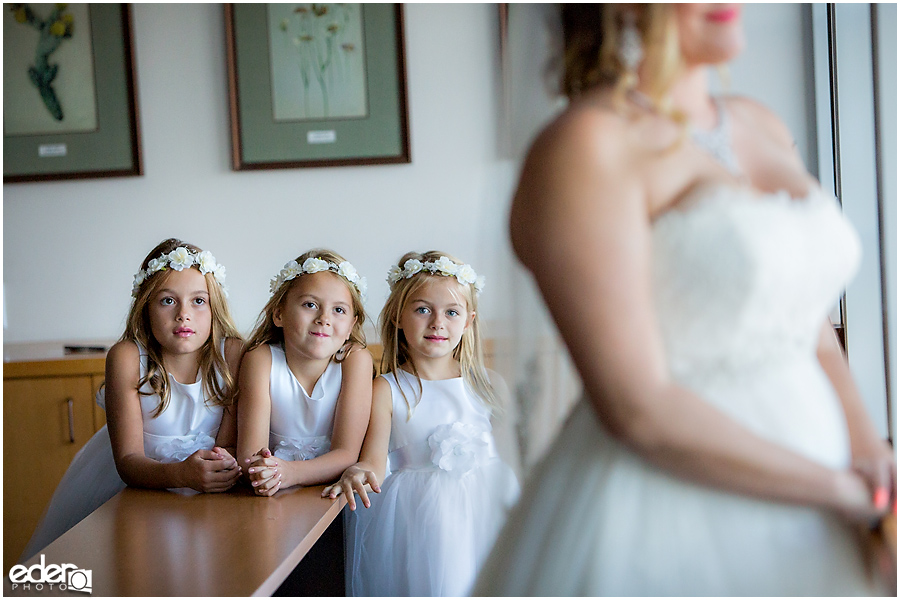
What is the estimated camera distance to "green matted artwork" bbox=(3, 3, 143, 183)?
2646 millimetres

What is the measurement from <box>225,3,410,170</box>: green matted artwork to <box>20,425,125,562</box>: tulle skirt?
1.23m

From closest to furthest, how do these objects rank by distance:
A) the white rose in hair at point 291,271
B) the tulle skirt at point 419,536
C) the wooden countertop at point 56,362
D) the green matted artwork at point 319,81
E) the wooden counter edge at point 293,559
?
the wooden counter edge at point 293,559, the tulle skirt at point 419,536, the white rose in hair at point 291,271, the wooden countertop at point 56,362, the green matted artwork at point 319,81

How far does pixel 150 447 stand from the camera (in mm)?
1728

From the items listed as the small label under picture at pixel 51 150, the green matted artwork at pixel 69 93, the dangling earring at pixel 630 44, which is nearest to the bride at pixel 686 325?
the dangling earring at pixel 630 44

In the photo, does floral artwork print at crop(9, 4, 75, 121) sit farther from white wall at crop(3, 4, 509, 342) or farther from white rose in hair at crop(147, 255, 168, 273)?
white rose in hair at crop(147, 255, 168, 273)

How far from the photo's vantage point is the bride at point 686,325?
62 centimetres

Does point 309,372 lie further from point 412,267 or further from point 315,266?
point 412,267

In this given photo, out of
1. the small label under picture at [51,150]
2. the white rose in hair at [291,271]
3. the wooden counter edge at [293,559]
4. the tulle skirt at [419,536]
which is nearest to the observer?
the wooden counter edge at [293,559]

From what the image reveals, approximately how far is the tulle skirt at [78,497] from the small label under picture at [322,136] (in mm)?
1300

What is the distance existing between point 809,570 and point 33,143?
2887mm

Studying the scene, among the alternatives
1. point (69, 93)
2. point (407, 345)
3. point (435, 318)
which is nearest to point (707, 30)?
point (435, 318)

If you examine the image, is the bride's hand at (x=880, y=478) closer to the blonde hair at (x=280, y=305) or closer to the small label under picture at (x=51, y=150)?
the blonde hair at (x=280, y=305)

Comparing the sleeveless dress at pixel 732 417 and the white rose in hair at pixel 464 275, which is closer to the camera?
the sleeveless dress at pixel 732 417

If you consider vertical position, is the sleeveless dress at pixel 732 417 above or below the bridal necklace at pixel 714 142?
below
